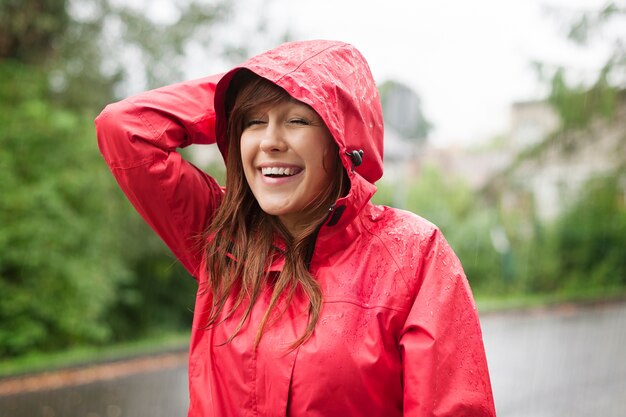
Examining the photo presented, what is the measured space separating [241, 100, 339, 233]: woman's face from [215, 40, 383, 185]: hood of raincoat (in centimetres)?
7

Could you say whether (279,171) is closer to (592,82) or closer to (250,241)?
(250,241)

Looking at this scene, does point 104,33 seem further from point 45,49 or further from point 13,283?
point 13,283

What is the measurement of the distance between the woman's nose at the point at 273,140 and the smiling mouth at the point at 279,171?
6 cm

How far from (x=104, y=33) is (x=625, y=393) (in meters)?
9.58

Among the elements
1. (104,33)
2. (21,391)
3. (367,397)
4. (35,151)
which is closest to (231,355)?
(367,397)

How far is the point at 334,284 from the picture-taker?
1.96 m

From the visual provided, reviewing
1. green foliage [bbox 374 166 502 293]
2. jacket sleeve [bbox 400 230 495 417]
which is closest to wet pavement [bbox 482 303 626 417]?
green foliage [bbox 374 166 502 293]

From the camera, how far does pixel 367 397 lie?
1.83 metres

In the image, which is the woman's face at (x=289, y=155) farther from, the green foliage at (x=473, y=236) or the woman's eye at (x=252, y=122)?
the green foliage at (x=473, y=236)

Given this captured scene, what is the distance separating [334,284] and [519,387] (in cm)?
692

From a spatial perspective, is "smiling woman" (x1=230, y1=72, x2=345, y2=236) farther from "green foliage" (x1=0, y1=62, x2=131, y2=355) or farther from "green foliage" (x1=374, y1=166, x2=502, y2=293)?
"green foliage" (x1=374, y1=166, x2=502, y2=293)

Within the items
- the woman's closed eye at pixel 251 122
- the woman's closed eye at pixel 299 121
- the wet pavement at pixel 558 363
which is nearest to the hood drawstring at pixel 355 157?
the woman's closed eye at pixel 299 121

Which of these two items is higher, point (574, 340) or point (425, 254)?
point (425, 254)

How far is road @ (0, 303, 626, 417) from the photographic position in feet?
23.6
